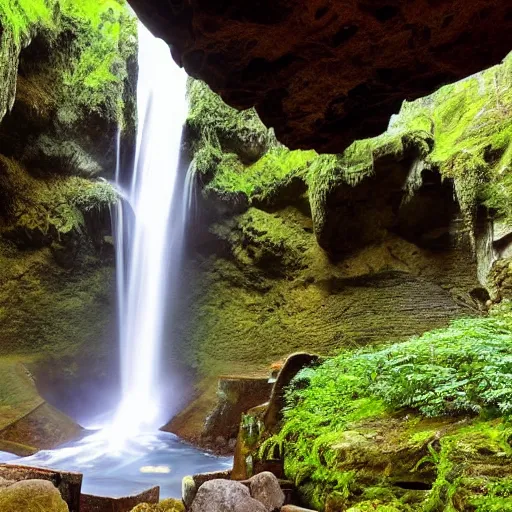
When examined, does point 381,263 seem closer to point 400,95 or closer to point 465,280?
point 465,280

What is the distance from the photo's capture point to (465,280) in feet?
32.6

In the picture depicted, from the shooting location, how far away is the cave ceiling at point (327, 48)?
293 centimetres

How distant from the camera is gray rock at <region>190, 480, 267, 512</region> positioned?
9.79 ft

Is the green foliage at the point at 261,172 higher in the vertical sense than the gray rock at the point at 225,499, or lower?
higher

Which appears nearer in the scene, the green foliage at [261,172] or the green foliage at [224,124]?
the green foliage at [261,172]

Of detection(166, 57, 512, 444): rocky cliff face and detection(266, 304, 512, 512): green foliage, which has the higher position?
detection(166, 57, 512, 444): rocky cliff face

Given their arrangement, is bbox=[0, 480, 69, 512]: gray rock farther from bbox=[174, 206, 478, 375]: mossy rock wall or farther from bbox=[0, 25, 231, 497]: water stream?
bbox=[174, 206, 478, 375]: mossy rock wall

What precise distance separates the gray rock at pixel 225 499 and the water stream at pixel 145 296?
417 centimetres

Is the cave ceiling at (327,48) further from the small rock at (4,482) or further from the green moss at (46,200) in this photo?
the green moss at (46,200)

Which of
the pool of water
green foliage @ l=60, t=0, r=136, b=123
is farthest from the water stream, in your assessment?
green foliage @ l=60, t=0, r=136, b=123

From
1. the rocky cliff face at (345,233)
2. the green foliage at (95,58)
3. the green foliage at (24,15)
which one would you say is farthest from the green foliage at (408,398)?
the green foliage at (95,58)

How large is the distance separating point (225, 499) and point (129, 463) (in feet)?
18.0

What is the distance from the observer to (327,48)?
129 inches

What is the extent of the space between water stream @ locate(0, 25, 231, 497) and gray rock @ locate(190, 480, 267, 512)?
4.17 metres
